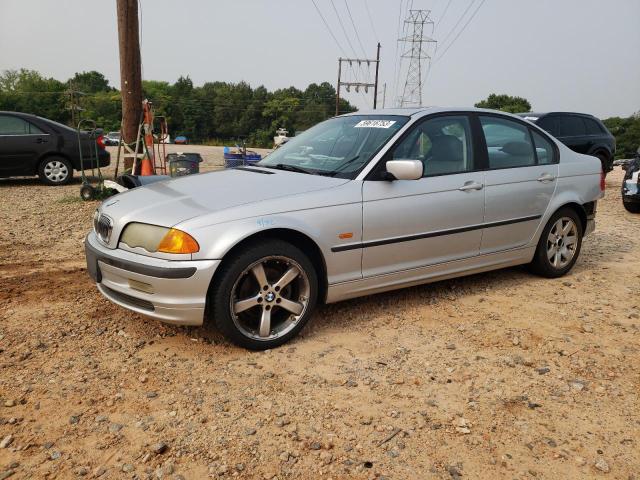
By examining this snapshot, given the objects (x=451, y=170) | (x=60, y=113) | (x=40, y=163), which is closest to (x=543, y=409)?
(x=451, y=170)

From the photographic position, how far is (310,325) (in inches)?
156

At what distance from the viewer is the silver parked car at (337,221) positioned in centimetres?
329

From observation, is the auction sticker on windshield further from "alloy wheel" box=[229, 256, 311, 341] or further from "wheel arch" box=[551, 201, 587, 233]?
"wheel arch" box=[551, 201, 587, 233]

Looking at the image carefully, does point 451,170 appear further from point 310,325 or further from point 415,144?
point 310,325

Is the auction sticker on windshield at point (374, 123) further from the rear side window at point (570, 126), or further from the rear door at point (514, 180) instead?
the rear side window at point (570, 126)

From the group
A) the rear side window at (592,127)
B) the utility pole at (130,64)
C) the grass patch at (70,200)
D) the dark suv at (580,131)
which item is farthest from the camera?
the rear side window at (592,127)

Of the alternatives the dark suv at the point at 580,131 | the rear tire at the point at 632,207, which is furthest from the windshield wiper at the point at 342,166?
the dark suv at the point at 580,131

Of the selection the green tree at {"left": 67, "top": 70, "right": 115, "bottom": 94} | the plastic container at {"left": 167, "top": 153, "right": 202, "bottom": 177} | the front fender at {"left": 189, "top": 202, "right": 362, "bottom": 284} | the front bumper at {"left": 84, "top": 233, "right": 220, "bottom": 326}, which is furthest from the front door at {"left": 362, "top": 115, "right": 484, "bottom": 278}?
the green tree at {"left": 67, "top": 70, "right": 115, "bottom": 94}

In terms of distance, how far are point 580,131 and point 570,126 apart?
0.39 m

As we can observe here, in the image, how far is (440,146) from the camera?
4328 millimetres

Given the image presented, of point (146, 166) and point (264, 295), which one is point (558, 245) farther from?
point (146, 166)

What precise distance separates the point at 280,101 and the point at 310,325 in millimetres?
105275

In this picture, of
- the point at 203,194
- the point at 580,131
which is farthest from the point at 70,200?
the point at 580,131

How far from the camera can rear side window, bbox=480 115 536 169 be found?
15.1 ft
